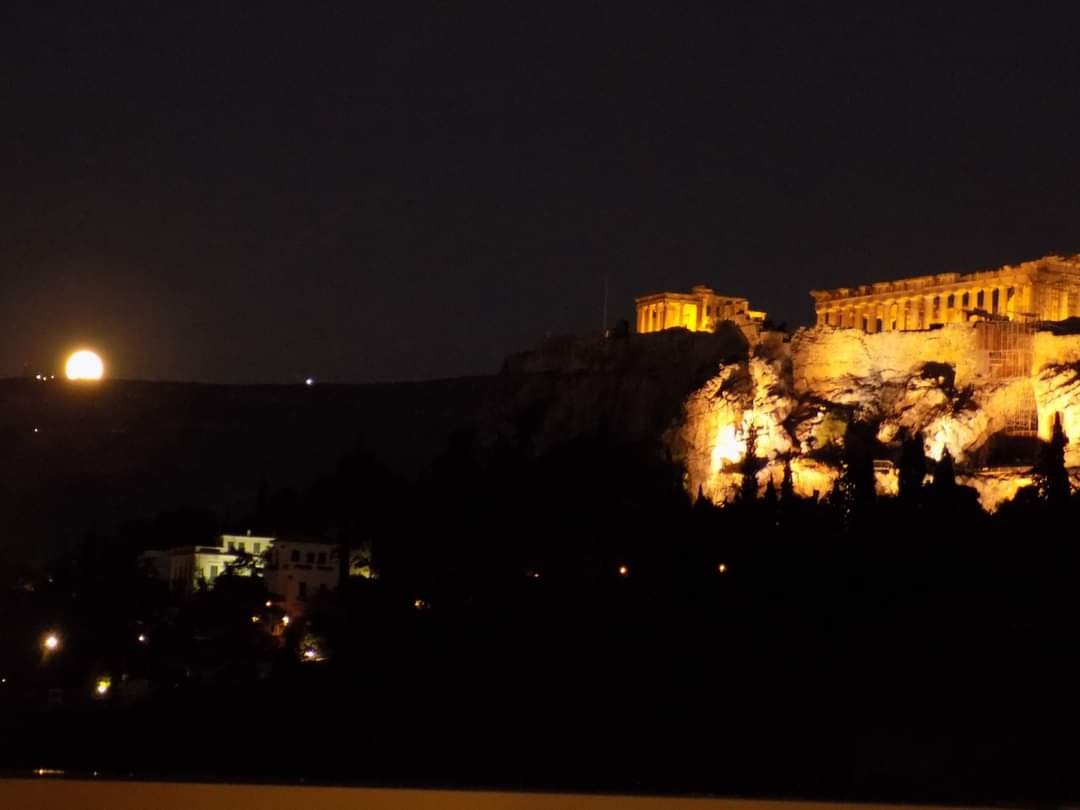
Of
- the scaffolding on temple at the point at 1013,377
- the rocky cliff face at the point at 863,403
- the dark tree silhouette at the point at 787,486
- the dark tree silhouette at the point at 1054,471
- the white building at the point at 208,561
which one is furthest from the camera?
the white building at the point at 208,561

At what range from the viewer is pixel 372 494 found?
5262 centimetres

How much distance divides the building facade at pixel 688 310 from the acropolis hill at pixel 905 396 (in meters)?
11.1

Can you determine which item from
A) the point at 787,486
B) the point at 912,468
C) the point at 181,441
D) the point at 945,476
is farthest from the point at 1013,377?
the point at 181,441

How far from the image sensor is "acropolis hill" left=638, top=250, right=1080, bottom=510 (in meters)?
51.7

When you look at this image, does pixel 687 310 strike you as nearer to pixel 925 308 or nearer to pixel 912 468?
pixel 925 308

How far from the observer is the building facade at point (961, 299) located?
6059cm

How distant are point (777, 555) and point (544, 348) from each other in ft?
101

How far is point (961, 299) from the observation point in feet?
211

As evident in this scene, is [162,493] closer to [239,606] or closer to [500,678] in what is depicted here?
[239,606]

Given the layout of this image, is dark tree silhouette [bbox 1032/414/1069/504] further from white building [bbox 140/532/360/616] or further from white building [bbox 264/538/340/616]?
white building [bbox 264/538/340/616]

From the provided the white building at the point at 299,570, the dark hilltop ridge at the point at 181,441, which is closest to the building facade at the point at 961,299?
the white building at the point at 299,570

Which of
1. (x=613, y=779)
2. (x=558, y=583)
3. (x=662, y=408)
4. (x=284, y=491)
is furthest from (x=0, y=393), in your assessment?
(x=613, y=779)

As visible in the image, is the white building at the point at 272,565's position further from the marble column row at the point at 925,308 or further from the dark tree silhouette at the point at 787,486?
the marble column row at the point at 925,308

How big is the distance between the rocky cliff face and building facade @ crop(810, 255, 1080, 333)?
2982mm
